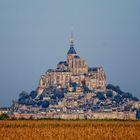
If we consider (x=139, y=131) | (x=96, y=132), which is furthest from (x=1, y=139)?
(x=139, y=131)

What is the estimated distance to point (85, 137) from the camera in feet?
115

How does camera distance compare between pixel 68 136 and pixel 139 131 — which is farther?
pixel 139 131

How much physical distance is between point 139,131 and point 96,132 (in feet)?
8.17

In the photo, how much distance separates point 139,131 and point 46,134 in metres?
4.63

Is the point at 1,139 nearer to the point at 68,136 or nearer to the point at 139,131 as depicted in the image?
the point at 68,136

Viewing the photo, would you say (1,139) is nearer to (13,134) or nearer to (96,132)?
(13,134)

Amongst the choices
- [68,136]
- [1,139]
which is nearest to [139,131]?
[68,136]

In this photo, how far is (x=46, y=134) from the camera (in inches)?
1423

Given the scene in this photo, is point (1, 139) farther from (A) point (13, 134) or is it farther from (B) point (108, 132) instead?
(B) point (108, 132)

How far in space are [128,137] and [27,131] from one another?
15.6 ft

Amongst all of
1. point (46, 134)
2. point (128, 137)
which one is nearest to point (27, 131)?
point (46, 134)

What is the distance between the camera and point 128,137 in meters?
35.6

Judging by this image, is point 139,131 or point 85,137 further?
point 139,131

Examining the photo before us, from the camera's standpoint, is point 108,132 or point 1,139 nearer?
point 1,139
